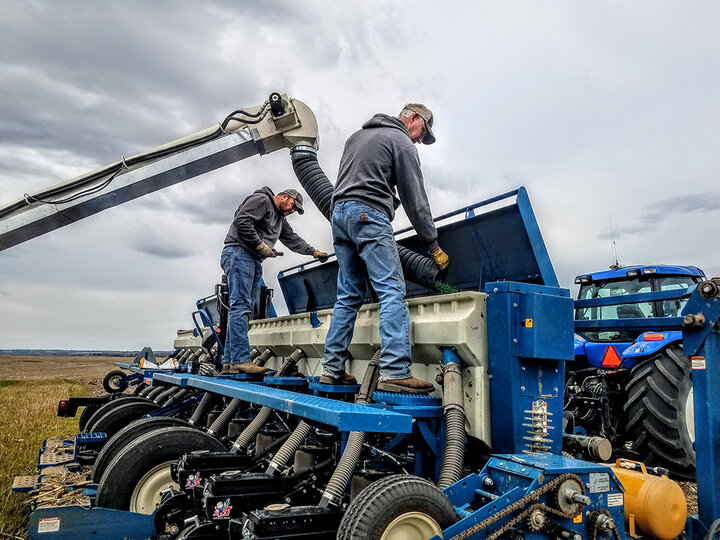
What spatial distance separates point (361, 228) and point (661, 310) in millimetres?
4553

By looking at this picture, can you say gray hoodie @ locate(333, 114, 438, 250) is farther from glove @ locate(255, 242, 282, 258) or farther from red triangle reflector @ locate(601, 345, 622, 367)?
red triangle reflector @ locate(601, 345, 622, 367)

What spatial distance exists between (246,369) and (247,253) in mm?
1090

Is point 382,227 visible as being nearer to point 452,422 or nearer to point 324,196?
point 452,422

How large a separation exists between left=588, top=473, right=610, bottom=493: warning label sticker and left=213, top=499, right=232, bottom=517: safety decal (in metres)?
1.75

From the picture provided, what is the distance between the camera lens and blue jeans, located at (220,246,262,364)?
17.2 ft

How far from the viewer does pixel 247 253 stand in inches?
216

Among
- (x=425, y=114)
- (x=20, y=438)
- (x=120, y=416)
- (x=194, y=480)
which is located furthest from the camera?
(x=20, y=438)

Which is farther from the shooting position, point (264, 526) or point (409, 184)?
point (409, 184)

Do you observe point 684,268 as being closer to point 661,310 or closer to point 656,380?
point 661,310

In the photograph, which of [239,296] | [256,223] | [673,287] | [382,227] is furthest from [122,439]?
[673,287]

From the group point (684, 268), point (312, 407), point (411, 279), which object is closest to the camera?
point (312, 407)

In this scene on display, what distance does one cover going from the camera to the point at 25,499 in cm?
476

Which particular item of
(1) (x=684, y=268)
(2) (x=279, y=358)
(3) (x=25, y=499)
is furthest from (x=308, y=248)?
(1) (x=684, y=268)

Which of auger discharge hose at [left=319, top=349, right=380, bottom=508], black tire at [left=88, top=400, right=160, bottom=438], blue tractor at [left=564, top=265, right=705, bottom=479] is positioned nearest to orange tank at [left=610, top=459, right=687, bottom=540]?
blue tractor at [left=564, top=265, right=705, bottom=479]
